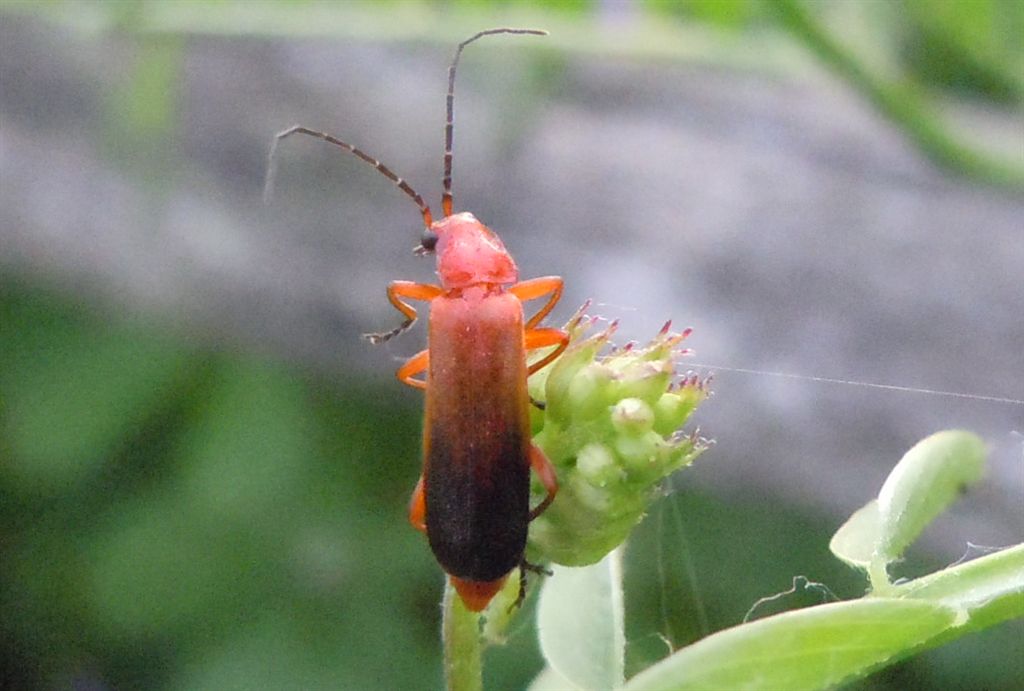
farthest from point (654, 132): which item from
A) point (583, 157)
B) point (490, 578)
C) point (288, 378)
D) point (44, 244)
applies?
point (490, 578)

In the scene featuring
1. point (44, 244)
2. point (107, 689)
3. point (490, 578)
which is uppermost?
point (44, 244)

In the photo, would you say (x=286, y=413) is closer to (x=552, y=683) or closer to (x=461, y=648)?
(x=552, y=683)

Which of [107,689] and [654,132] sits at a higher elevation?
[654,132]

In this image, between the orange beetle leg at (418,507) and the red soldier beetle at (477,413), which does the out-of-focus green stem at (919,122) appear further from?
the orange beetle leg at (418,507)

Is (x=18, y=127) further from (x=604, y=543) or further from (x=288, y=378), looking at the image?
(x=604, y=543)

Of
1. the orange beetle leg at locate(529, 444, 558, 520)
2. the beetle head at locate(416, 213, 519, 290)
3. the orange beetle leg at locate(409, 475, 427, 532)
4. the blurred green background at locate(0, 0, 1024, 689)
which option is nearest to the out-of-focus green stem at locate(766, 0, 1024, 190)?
the blurred green background at locate(0, 0, 1024, 689)

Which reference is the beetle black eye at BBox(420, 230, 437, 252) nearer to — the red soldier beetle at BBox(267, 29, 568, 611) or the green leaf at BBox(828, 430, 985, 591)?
the red soldier beetle at BBox(267, 29, 568, 611)

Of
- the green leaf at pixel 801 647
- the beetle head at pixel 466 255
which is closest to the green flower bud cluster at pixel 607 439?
the green leaf at pixel 801 647
